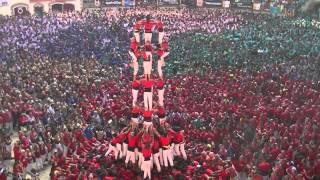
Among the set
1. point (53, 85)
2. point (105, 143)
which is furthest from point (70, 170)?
point (53, 85)

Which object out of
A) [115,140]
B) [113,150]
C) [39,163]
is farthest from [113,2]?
[115,140]

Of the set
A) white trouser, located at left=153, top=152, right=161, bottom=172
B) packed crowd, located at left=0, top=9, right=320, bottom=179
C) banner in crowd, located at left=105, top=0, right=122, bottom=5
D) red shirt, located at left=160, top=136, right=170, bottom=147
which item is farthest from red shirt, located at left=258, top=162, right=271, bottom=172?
banner in crowd, located at left=105, top=0, right=122, bottom=5

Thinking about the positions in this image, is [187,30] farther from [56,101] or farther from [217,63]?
[56,101]

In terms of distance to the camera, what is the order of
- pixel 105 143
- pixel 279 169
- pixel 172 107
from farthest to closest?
pixel 172 107 < pixel 105 143 < pixel 279 169

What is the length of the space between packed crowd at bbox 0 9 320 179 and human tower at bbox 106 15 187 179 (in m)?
0.54

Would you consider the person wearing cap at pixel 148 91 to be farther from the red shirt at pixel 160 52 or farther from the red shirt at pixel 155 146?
the red shirt at pixel 155 146

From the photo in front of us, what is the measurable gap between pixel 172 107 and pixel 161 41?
624 cm

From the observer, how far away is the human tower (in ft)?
56.3

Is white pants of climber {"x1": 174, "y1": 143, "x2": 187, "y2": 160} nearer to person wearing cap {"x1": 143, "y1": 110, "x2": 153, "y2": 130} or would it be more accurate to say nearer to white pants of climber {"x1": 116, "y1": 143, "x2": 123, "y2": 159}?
person wearing cap {"x1": 143, "y1": 110, "x2": 153, "y2": 130}

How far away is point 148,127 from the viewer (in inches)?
688

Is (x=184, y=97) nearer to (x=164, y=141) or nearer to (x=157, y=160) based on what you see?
(x=164, y=141)

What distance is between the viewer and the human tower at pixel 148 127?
56.3ft

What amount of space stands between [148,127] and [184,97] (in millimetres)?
7592

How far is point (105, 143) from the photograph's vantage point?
65.3 ft
